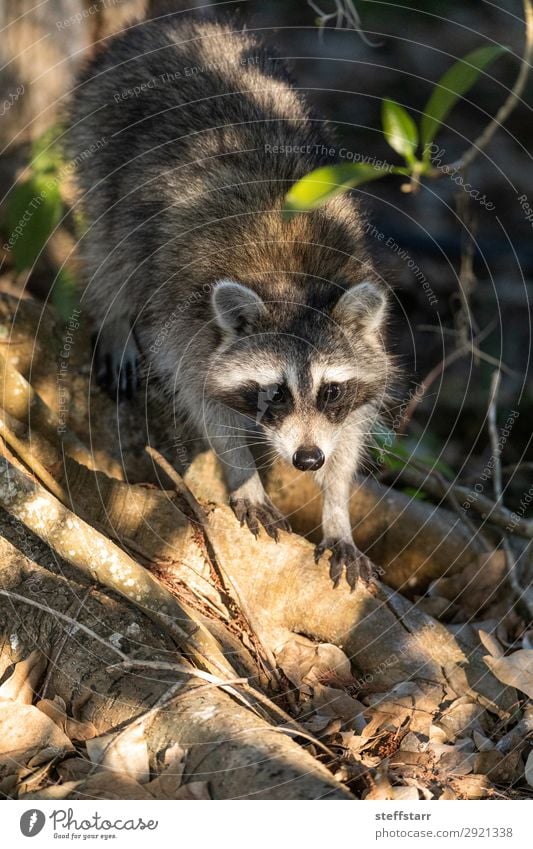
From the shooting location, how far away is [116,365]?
19.1 ft

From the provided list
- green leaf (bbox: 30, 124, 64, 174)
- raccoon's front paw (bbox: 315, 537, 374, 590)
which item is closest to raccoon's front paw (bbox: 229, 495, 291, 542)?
raccoon's front paw (bbox: 315, 537, 374, 590)

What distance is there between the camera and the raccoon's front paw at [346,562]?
4637mm

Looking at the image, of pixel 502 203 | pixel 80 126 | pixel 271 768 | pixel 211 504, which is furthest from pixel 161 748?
pixel 502 203

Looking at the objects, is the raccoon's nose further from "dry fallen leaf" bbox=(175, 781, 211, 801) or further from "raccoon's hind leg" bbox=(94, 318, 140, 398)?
"dry fallen leaf" bbox=(175, 781, 211, 801)

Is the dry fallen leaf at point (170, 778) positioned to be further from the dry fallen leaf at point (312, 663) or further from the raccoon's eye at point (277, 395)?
the raccoon's eye at point (277, 395)

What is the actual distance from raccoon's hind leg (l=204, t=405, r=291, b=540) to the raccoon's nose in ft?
1.62

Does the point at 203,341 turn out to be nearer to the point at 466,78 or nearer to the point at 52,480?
the point at 52,480

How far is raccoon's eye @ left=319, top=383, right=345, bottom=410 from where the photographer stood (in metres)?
4.72

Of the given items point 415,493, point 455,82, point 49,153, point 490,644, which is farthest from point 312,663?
point 49,153

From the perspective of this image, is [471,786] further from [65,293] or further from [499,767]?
[65,293]

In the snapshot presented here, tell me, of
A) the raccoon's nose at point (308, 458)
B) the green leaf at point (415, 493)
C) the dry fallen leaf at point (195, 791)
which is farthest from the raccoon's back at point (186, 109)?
the dry fallen leaf at point (195, 791)

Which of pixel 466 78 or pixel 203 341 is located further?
pixel 203 341

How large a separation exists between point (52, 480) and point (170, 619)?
→ 41.7 inches
